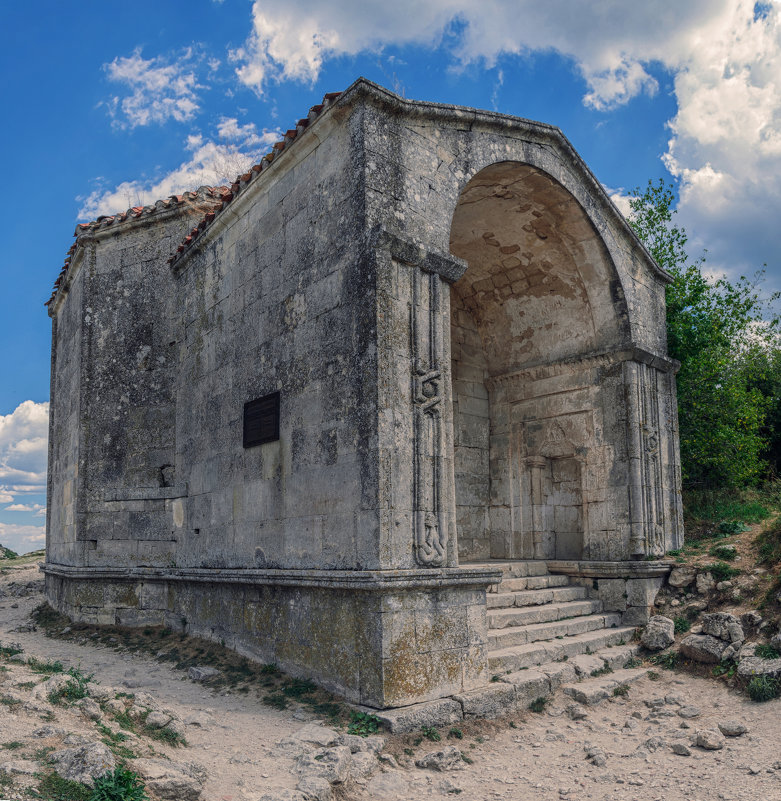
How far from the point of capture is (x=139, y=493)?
10383 mm

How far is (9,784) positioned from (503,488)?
8.04 meters

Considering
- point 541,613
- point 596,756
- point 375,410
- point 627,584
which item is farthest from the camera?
point 627,584

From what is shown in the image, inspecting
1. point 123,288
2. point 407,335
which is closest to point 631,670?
point 407,335

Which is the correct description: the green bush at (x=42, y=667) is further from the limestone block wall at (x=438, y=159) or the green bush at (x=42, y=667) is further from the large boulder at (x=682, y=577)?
the large boulder at (x=682, y=577)

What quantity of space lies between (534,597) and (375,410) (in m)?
3.69

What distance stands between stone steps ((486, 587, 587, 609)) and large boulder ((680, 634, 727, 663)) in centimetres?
147

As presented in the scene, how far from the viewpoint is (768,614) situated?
759cm

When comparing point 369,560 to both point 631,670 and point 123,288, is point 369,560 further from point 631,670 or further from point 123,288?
point 123,288

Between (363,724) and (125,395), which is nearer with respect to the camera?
(363,724)

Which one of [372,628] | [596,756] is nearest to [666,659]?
[596,756]

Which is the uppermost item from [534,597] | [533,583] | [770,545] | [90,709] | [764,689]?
→ [770,545]

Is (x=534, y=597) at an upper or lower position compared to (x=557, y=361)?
lower

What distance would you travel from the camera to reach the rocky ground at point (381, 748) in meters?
4.31

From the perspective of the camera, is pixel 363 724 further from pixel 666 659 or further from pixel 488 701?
pixel 666 659
